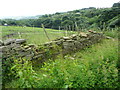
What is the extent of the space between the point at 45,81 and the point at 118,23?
725 inches

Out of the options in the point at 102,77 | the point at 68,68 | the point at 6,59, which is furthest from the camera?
the point at 6,59

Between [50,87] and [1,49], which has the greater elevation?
[1,49]

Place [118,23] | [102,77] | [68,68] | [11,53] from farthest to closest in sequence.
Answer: [118,23]
[11,53]
[68,68]
[102,77]

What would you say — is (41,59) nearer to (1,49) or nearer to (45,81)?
(1,49)

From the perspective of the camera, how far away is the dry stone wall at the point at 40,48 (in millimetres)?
4324

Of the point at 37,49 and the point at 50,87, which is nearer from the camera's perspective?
the point at 50,87

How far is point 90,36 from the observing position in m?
8.98

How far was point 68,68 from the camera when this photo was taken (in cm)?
309

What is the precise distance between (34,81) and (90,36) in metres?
7.33

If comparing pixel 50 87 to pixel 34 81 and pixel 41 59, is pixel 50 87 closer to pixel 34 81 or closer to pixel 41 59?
pixel 34 81

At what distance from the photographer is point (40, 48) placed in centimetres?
538

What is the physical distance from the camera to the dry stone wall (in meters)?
4.32

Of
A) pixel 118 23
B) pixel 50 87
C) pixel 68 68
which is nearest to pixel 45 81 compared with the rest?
pixel 50 87

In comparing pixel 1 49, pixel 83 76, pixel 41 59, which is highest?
pixel 1 49
